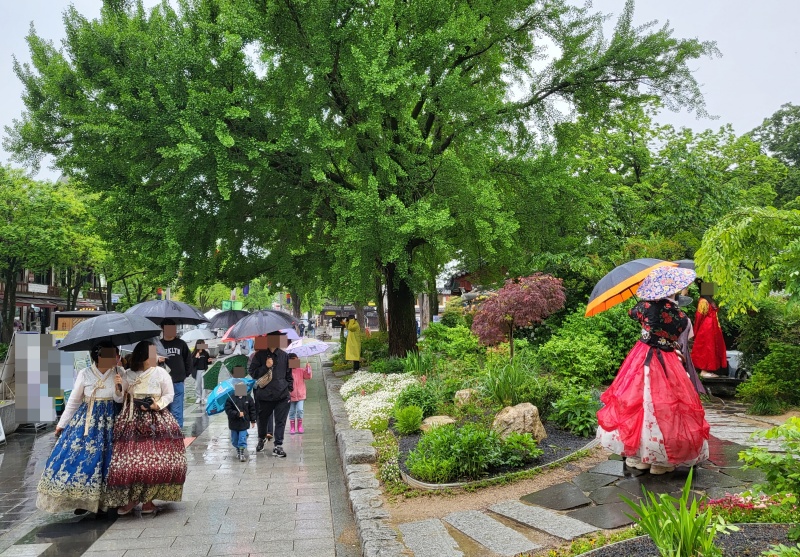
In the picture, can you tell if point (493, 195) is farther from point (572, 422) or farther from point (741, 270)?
point (741, 270)

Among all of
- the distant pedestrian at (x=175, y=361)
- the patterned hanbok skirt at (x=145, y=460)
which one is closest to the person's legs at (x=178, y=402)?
the distant pedestrian at (x=175, y=361)

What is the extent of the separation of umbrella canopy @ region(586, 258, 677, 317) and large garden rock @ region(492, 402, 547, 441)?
4.81ft

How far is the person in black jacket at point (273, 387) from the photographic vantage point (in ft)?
30.4

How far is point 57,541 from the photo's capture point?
5770 millimetres

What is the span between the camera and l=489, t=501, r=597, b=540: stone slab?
4.86 metres

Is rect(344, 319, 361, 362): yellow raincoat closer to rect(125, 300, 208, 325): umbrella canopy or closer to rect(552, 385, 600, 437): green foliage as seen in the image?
rect(125, 300, 208, 325): umbrella canopy

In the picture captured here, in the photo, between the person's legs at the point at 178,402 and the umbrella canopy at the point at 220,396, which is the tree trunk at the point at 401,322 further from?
the umbrella canopy at the point at 220,396

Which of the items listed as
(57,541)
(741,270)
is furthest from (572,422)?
(57,541)

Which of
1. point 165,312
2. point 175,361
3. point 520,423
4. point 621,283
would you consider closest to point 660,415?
point 621,283

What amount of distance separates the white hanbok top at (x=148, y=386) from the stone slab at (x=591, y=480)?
426 cm

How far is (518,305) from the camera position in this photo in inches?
435

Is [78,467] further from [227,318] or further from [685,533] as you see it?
[227,318]

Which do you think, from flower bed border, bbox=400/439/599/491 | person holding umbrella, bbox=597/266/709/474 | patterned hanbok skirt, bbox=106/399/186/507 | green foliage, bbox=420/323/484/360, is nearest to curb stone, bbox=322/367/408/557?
flower bed border, bbox=400/439/599/491

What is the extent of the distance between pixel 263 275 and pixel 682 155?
39.7 ft
